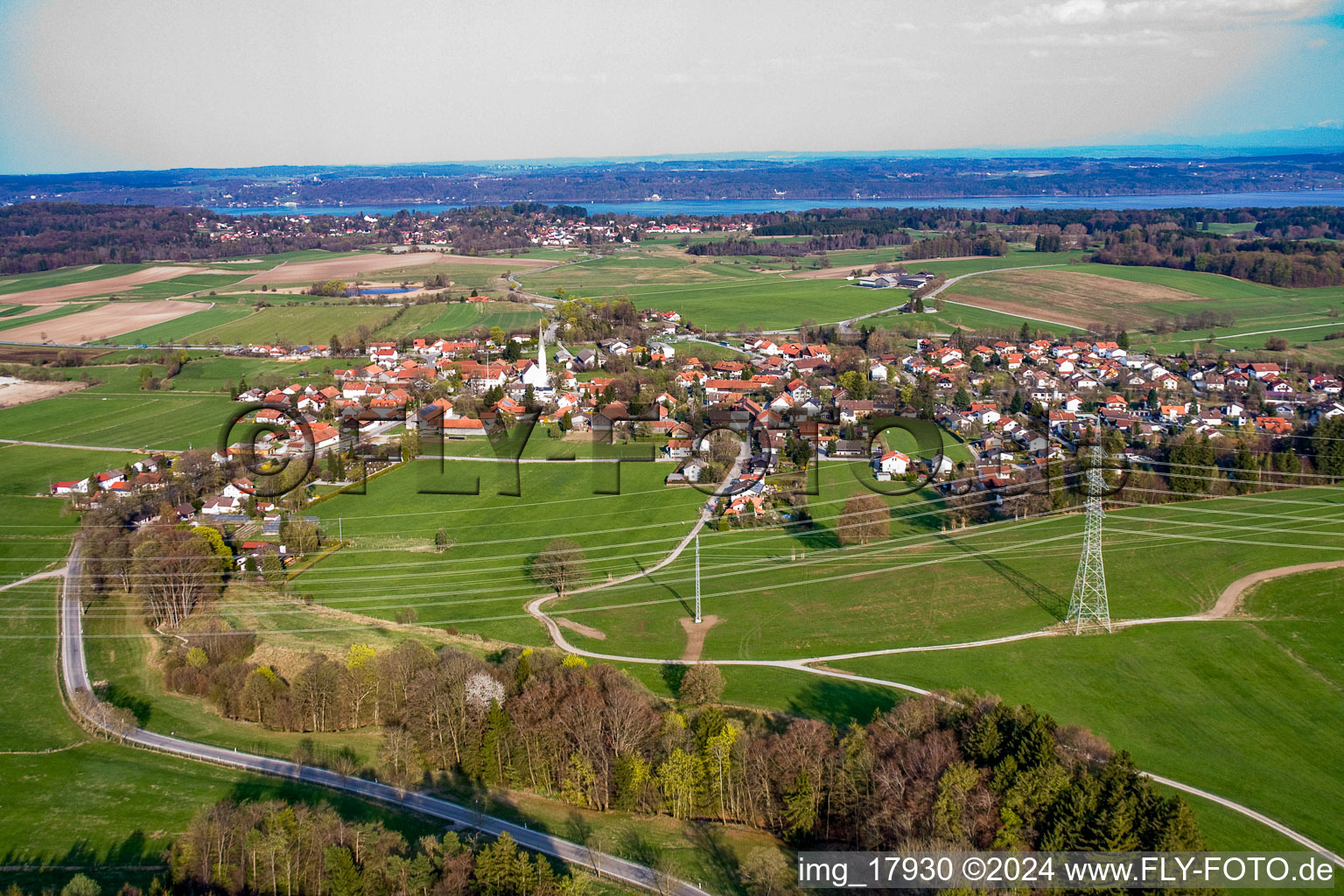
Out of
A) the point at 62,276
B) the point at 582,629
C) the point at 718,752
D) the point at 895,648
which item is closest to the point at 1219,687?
the point at 895,648

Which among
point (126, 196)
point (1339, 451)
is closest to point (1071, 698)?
point (1339, 451)

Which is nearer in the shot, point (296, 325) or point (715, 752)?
point (715, 752)

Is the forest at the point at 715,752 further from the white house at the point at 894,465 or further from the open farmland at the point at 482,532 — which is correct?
the white house at the point at 894,465

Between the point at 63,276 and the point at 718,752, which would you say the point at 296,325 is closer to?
the point at 63,276

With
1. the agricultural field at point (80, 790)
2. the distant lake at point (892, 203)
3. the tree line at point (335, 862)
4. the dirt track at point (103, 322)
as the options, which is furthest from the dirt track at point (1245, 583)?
the distant lake at point (892, 203)

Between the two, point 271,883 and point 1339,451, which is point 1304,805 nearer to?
point 271,883

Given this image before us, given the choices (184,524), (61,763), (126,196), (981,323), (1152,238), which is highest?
(126,196)
